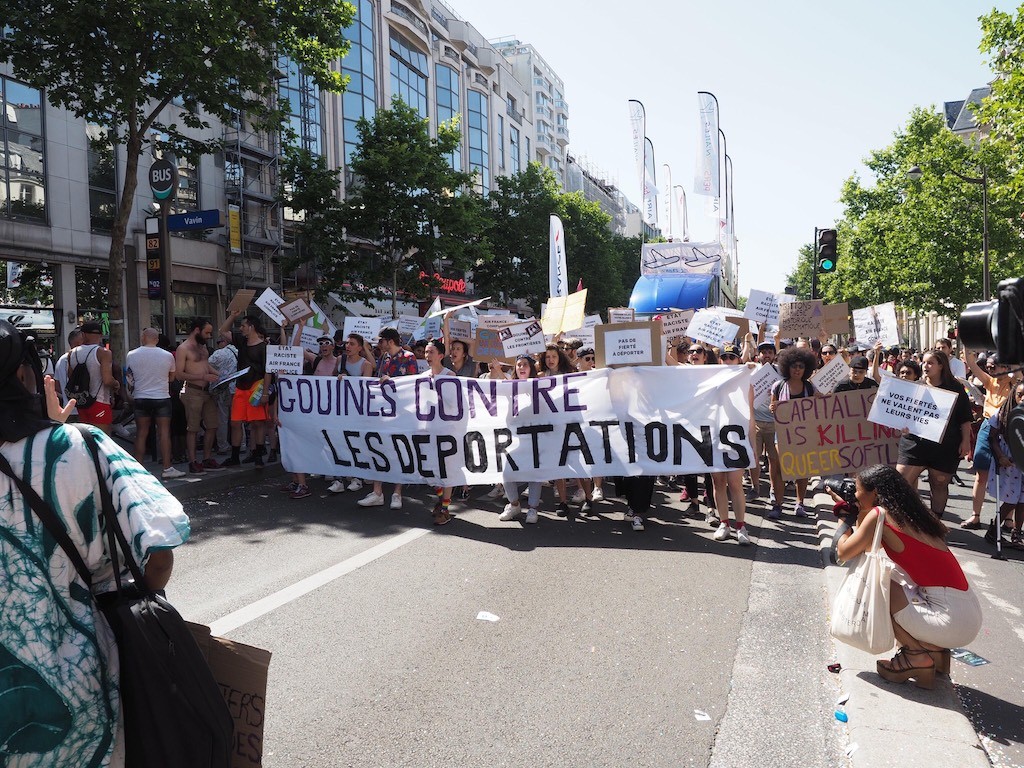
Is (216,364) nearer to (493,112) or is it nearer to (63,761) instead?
(63,761)

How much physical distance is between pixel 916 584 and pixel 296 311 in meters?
9.42

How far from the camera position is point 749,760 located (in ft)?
11.0

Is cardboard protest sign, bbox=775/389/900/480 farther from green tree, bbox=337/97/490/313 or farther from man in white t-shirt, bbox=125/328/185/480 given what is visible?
green tree, bbox=337/97/490/313

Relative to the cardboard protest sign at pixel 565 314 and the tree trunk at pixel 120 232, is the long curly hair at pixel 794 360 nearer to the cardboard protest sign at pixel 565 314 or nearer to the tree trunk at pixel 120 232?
the cardboard protest sign at pixel 565 314

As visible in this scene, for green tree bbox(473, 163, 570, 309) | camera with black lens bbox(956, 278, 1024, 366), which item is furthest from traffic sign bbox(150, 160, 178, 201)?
green tree bbox(473, 163, 570, 309)

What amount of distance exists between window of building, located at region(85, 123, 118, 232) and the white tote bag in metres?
21.9

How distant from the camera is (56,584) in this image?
76.1 inches

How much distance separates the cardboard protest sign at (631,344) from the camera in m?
7.66

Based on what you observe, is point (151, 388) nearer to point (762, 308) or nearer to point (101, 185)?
point (762, 308)

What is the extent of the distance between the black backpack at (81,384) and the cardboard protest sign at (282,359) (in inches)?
76.2

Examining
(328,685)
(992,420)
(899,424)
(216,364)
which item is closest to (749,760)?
(328,685)

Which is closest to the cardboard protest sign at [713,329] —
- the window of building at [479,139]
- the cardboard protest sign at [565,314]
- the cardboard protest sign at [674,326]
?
the cardboard protest sign at [674,326]

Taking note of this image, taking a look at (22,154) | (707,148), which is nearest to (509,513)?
(22,154)

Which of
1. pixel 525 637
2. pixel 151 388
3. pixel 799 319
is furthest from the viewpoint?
pixel 799 319
